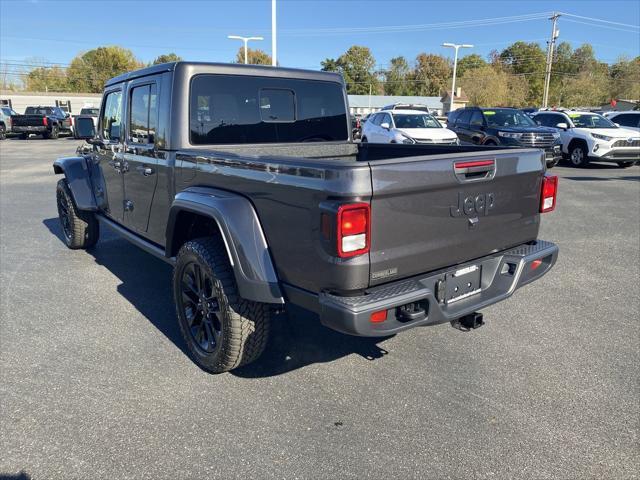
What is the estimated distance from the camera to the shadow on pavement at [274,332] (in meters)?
3.56

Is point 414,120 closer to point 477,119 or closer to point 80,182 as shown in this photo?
point 477,119

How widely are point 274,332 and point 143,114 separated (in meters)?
2.15

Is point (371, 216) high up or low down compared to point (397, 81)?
down

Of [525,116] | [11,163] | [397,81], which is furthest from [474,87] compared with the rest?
[11,163]

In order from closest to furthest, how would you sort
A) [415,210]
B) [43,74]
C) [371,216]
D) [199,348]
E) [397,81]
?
[371,216] → [415,210] → [199,348] → [43,74] → [397,81]

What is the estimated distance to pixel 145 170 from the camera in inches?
161

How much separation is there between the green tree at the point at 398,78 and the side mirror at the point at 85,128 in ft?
318

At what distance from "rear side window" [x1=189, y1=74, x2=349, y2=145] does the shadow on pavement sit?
1.54 meters

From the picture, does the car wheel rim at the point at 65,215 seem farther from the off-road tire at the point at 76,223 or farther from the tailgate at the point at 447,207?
the tailgate at the point at 447,207

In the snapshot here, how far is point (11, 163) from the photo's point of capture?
16.9 meters

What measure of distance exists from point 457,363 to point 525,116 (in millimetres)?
14268

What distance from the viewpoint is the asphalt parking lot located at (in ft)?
8.30

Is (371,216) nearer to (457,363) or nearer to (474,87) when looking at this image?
(457,363)

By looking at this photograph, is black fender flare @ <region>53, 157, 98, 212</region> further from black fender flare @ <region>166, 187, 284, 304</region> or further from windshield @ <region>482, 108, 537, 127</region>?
windshield @ <region>482, 108, 537, 127</region>
